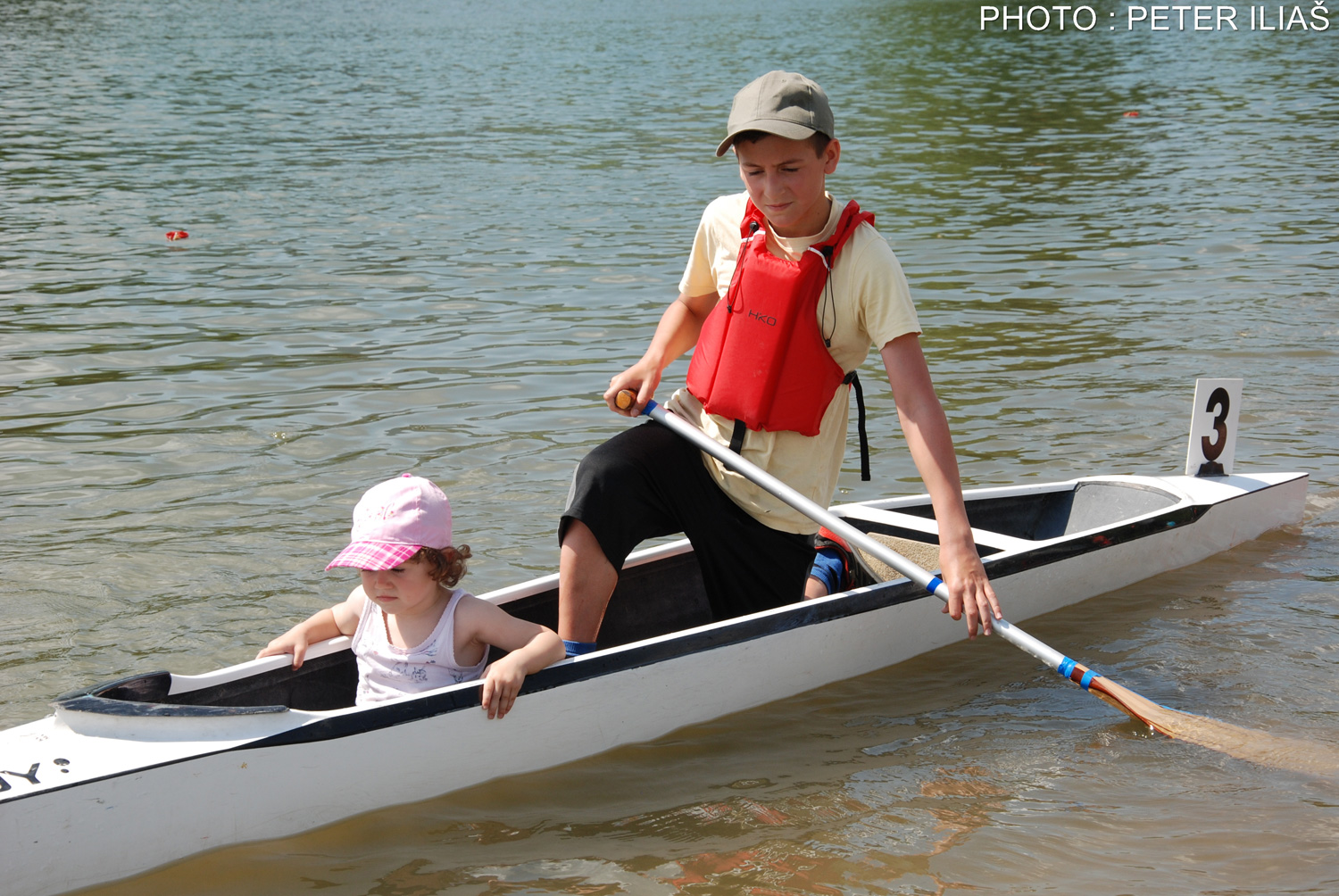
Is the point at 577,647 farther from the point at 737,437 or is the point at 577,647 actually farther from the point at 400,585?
the point at 737,437

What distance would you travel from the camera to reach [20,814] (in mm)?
2980

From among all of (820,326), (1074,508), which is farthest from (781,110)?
(1074,508)

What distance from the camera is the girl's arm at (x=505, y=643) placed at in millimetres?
3451

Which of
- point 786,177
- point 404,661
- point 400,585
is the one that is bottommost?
point 404,661

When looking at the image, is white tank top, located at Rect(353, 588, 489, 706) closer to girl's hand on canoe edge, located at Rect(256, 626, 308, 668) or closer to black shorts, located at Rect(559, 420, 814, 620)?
girl's hand on canoe edge, located at Rect(256, 626, 308, 668)

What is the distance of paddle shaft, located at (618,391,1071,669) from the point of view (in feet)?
12.1

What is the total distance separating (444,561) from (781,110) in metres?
1.49

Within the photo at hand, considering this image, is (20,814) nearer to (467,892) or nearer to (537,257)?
(467,892)

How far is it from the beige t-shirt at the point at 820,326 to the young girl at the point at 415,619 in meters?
0.79

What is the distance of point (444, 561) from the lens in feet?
11.3

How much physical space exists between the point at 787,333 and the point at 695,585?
125 cm

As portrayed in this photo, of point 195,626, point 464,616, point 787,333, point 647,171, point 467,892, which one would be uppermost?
point 647,171

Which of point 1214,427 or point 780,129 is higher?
point 780,129

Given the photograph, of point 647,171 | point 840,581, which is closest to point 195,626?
point 840,581
